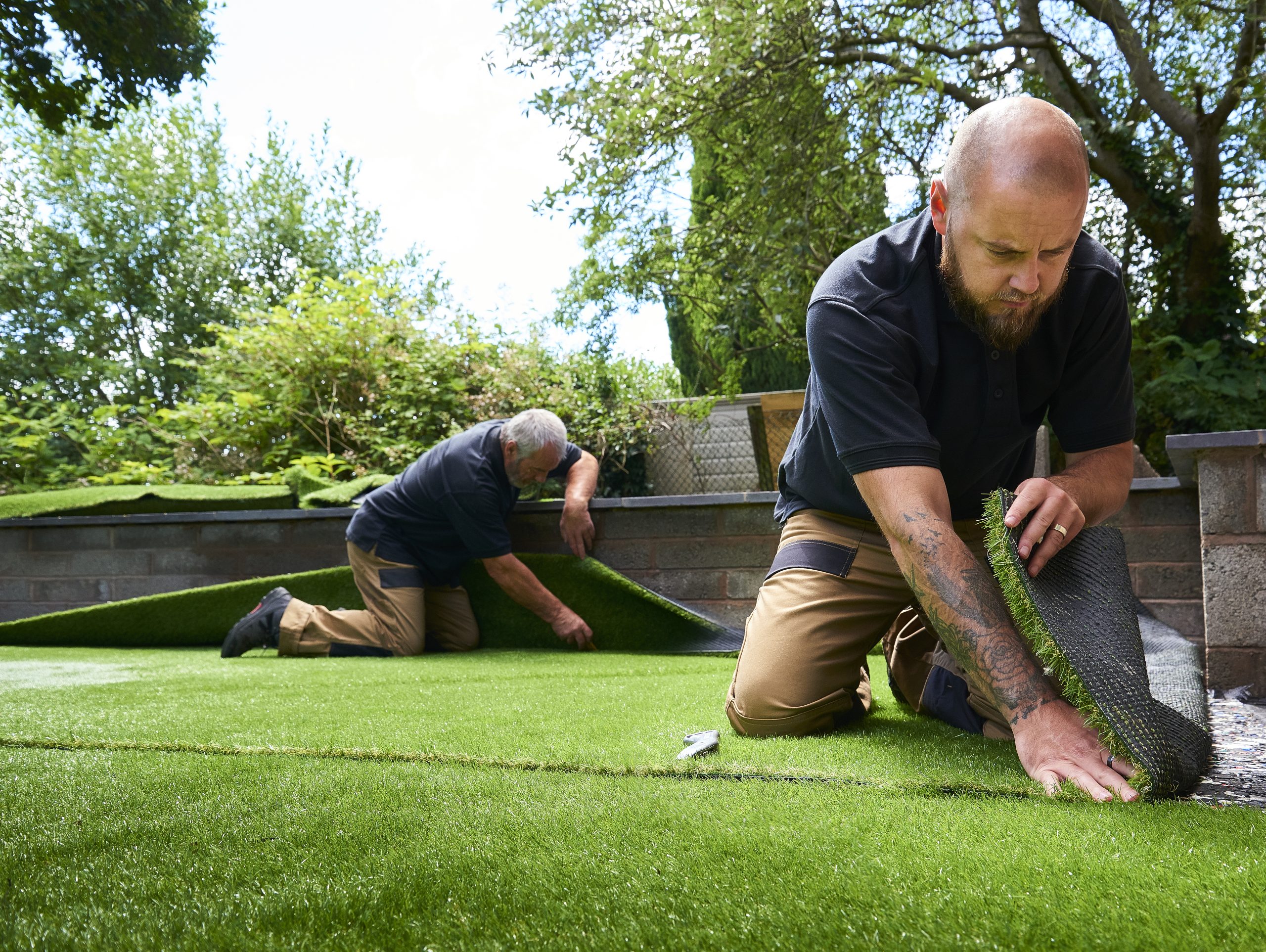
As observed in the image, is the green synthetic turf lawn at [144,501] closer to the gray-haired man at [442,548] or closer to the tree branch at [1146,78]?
the gray-haired man at [442,548]

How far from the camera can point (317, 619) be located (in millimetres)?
3844

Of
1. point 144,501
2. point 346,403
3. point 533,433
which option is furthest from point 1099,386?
point 346,403

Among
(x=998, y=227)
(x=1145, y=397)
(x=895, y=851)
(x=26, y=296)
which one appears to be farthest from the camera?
(x=1145, y=397)

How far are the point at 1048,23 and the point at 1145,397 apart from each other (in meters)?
2.61

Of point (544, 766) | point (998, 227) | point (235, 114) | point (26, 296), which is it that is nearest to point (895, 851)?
point (544, 766)

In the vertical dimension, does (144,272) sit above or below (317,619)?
above

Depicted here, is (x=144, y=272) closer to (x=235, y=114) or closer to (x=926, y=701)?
(x=235, y=114)

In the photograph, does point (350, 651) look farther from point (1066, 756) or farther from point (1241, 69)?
point (1241, 69)

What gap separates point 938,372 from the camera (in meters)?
1.80

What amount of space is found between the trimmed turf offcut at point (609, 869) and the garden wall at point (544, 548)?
2236 millimetres

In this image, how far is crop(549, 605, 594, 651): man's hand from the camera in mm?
3779

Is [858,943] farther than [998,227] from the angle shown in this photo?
No

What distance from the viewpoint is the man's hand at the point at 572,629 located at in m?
3.78

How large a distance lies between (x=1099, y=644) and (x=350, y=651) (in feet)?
10.5
